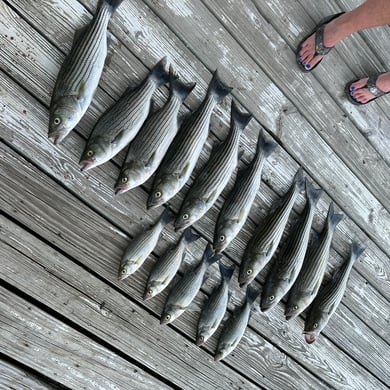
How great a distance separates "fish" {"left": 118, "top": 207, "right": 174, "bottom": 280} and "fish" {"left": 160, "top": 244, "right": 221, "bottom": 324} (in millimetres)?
311

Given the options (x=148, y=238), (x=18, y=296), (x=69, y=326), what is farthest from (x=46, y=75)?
(x=69, y=326)

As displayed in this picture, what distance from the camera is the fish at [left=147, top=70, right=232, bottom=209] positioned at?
2625 millimetres

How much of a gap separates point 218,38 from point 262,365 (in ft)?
8.00

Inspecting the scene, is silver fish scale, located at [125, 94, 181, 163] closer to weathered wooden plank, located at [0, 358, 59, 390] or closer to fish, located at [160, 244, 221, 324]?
fish, located at [160, 244, 221, 324]

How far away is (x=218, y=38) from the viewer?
3025 mm

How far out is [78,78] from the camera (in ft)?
7.80

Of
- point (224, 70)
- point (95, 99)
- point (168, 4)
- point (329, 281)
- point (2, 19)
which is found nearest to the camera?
point (2, 19)

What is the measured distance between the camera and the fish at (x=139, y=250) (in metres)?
2.72

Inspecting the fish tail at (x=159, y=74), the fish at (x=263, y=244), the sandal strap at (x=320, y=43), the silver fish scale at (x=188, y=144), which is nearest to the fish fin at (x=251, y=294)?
the fish at (x=263, y=244)

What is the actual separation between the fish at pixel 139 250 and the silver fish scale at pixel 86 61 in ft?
3.10

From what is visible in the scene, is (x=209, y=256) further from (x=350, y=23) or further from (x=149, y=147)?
(x=350, y=23)

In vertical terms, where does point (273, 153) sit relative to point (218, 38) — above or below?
below

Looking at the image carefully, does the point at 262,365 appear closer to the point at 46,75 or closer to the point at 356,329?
the point at 356,329

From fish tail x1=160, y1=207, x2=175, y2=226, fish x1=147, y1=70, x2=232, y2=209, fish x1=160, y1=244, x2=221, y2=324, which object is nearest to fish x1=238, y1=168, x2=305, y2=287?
fish x1=160, y1=244, x2=221, y2=324
